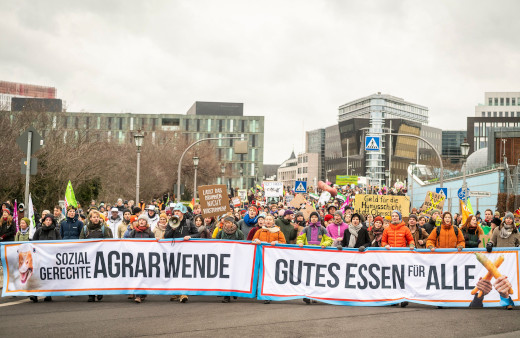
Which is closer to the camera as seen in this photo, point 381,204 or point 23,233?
point 23,233

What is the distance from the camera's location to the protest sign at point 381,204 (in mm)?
23453

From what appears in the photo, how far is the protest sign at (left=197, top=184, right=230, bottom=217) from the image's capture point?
18.5 m

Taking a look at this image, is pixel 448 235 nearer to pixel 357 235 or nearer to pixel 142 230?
pixel 357 235

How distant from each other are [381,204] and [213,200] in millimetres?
7688

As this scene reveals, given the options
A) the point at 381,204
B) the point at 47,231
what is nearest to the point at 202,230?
the point at 47,231

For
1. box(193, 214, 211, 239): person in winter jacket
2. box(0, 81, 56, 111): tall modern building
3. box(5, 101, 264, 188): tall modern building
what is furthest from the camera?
box(0, 81, 56, 111): tall modern building

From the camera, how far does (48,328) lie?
9672 millimetres

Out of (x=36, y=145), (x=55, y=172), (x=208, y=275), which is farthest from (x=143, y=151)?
(x=208, y=275)

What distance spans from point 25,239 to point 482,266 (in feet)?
29.6

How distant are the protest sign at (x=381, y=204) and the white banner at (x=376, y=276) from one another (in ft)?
35.9

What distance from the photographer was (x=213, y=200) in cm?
1877

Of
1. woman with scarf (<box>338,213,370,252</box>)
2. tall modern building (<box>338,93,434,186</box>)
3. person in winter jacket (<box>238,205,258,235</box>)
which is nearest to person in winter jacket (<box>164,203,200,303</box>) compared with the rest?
person in winter jacket (<box>238,205,258,235</box>)

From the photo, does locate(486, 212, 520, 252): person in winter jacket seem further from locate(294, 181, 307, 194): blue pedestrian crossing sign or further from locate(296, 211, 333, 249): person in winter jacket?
locate(294, 181, 307, 194): blue pedestrian crossing sign

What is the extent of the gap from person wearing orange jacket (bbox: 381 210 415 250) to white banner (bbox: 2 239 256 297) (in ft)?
8.44
